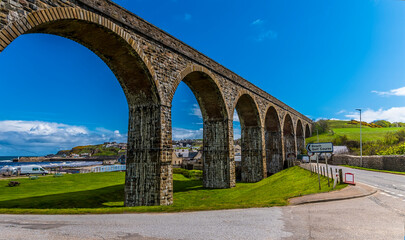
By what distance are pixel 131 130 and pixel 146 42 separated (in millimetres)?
5603

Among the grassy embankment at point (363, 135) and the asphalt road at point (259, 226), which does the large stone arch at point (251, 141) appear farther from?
the grassy embankment at point (363, 135)

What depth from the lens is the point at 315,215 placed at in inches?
285

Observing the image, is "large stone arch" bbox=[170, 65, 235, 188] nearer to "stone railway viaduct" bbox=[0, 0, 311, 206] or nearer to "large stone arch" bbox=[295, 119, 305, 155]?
"stone railway viaduct" bbox=[0, 0, 311, 206]

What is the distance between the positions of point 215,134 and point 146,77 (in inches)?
438

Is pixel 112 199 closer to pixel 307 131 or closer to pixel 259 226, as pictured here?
pixel 259 226

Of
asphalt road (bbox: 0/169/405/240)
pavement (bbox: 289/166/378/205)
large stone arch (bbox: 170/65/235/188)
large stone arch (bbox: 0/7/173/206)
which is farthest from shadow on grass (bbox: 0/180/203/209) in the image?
pavement (bbox: 289/166/378/205)

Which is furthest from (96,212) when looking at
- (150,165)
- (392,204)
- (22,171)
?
(22,171)

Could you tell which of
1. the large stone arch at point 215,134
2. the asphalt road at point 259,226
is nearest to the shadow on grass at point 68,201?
the asphalt road at point 259,226

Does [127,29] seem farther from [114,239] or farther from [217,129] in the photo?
[217,129]

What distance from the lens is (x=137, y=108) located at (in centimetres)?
1528

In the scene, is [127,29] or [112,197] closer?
[127,29]

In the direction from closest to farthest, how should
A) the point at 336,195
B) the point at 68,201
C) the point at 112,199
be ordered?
the point at 336,195
the point at 68,201
the point at 112,199

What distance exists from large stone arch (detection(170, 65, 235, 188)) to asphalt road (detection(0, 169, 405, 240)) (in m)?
14.3

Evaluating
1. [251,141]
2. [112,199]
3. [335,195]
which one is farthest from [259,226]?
[251,141]
